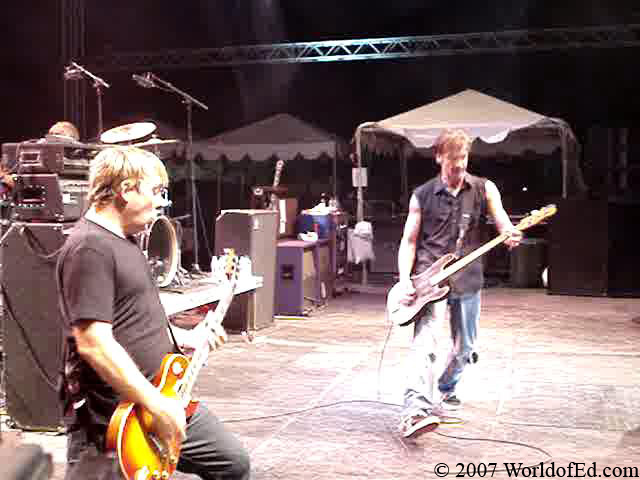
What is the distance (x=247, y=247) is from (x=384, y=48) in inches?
441

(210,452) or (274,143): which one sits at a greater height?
(274,143)

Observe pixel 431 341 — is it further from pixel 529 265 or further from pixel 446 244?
pixel 529 265

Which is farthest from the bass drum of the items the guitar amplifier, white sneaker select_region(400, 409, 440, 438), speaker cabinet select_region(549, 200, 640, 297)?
speaker cabinet select_region(549, 200, 640, 297)

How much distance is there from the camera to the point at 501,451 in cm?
514

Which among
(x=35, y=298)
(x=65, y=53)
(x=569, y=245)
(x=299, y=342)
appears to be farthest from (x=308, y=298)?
(x=65, y=53)

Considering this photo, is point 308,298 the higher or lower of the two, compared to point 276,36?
lower

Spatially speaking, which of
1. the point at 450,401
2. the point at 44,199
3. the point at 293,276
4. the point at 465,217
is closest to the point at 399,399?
the point at 450,401

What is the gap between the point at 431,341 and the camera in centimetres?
543

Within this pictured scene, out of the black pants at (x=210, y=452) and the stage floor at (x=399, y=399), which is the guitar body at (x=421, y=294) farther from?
the black pants at (x=210, y=452)

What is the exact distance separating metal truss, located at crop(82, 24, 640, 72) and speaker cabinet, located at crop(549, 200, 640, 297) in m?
5.51

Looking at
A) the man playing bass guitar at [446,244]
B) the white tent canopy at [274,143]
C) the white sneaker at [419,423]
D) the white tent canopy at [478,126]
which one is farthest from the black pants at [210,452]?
the white tent canopy at [274,143]

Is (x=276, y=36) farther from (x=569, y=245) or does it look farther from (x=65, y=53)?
(x=569, y=245)

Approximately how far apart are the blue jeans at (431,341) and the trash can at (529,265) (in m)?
8.69

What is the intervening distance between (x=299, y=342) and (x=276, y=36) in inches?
518
